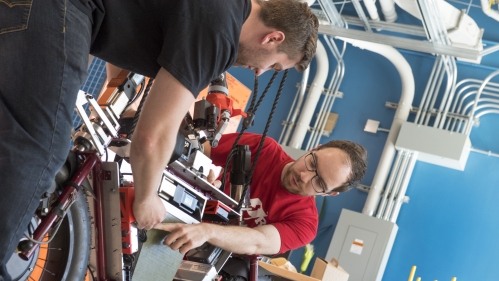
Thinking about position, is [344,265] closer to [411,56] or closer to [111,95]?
[411,56]

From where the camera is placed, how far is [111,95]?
1.86 metres

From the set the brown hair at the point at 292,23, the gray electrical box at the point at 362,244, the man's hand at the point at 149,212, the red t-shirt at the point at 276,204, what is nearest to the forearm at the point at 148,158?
the man's hand at the point at 149,212

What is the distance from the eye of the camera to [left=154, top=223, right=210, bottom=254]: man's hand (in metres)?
1.91

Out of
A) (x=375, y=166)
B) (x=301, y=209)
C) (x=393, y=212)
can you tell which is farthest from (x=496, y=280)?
(x=301, y=209)

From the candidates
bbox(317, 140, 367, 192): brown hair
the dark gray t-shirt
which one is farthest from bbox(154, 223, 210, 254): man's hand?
bbox(317, 140, 367, 192): brown hair

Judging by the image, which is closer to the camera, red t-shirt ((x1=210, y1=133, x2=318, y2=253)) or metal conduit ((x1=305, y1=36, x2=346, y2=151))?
red t-shirt ((x1=210, y1=133, x2=318, y2=253))

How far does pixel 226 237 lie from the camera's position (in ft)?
7.14

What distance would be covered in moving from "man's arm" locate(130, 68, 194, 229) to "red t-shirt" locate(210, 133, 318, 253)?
1.15 meters

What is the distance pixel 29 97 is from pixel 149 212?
58 centimetres

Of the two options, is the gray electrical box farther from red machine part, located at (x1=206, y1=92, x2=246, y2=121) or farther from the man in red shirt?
red machine part, located at (x1=206, y1=92, x2=246, y2=121)

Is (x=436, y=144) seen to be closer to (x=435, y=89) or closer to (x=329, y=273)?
(x=435, y=89)

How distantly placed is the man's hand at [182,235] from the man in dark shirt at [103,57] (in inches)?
11.2

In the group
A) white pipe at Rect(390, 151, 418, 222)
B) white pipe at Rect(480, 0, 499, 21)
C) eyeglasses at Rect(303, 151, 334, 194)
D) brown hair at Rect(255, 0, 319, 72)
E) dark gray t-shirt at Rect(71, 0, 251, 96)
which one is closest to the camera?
dark gray t-shirt at Rect(71, 0, 251, 96)

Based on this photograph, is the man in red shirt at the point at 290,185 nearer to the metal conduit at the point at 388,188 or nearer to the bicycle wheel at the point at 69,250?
the bicycle wheel at the point at 69,250
